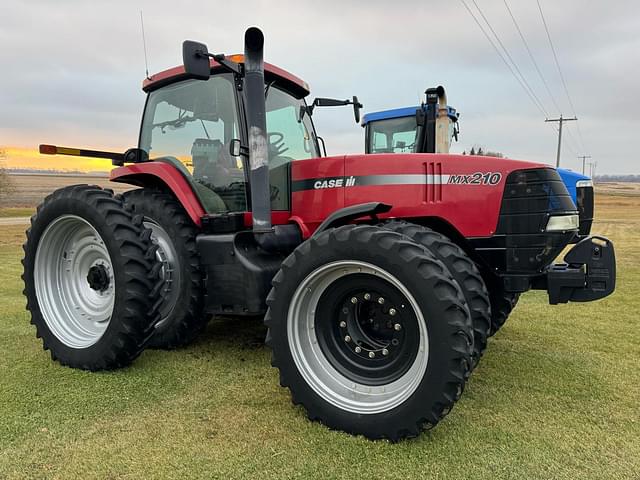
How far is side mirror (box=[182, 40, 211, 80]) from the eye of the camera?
3.00 metres

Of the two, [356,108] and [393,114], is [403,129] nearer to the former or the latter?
[393,114]

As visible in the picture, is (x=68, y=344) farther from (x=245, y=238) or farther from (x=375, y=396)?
(x=375, y=396)

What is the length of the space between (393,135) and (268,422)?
25.9ft

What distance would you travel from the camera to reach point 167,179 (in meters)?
3.87

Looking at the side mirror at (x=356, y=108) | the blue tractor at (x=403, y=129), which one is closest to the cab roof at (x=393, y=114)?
the blue tractor at (x=403, y=129)

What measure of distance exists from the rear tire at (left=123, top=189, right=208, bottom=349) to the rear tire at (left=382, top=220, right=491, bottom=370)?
5.65 ft

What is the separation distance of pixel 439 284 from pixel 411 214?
0.88 m

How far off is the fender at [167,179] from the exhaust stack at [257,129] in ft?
2.07

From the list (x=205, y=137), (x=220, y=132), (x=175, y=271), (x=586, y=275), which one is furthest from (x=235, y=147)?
(x=586, y=275)

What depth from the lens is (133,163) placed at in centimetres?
433

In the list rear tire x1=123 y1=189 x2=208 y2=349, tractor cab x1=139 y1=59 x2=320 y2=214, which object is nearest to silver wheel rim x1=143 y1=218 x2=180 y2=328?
rear tire x1=123 y1=189 x2=208 y2=349

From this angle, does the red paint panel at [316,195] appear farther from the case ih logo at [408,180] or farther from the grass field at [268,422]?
the grass field at [268,422]

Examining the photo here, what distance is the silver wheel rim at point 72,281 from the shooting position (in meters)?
3.76

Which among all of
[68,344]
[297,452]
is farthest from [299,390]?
[68,344]
